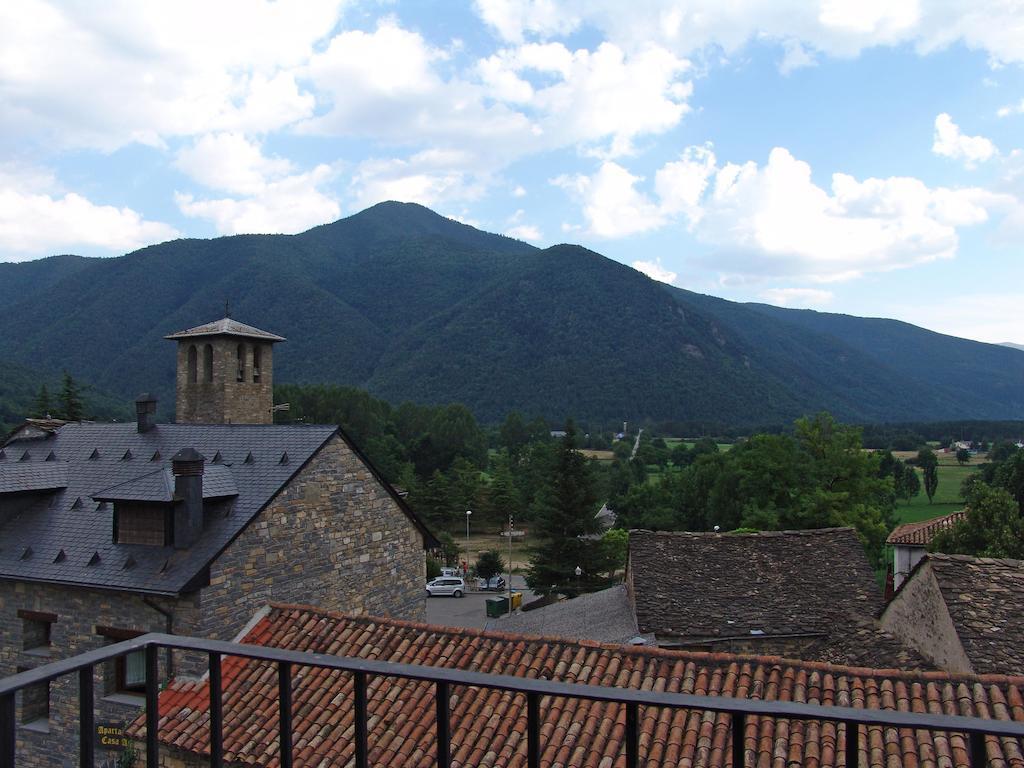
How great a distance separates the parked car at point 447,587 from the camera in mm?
41969

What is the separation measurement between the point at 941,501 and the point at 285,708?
8108 cm

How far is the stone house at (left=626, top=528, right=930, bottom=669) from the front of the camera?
14.9 meters

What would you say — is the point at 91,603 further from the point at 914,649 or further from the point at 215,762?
the point at 914,649

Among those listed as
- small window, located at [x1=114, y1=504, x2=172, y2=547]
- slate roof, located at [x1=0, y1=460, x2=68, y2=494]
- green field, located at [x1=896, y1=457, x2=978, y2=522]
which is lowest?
green field, located at [x1=896, y1=457, x2=978, y2=522]

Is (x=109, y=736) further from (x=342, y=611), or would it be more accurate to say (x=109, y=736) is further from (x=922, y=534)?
(x=922, y=534)

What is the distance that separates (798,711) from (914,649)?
42.9ft

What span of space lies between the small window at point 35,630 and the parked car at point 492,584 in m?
32.9

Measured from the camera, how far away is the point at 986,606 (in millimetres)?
11734

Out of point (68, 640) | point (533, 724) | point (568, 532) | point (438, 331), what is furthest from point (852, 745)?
point (438, 331)

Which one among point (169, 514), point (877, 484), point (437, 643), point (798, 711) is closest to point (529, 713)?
point (798, 711)

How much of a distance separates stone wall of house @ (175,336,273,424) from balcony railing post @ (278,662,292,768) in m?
19.1


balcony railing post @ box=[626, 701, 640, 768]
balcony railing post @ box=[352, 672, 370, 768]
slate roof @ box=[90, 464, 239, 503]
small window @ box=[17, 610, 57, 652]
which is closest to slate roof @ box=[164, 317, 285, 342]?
slate roof @ box=[90, 464, 239, 503]

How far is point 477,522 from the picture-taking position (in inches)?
2746

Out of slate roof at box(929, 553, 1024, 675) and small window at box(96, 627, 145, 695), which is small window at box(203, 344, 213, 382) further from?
slate roof at box(929, 553, 1024, 675)
